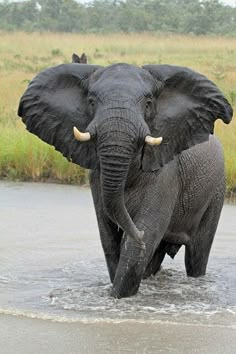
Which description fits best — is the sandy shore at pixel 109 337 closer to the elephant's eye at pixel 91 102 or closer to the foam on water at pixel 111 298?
the foam on water at pixel 111 298

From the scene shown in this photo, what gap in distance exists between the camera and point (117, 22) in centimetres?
5806

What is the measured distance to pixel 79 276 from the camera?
7.79 m

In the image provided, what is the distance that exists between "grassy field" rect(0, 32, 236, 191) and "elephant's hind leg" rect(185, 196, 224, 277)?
11.8 ft

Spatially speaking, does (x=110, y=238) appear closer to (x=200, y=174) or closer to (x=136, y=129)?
(x=200, y=174)

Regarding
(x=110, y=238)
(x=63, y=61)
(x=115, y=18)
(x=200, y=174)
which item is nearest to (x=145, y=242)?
(x=110, y=238)

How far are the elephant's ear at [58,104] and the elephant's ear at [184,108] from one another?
440mm

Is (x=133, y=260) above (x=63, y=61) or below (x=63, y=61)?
above

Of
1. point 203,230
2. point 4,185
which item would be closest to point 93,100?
point 203,230

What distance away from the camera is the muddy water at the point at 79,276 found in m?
6.48

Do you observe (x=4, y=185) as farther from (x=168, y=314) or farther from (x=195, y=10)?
(x=195, y=10)

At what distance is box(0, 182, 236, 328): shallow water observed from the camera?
651 centimetres

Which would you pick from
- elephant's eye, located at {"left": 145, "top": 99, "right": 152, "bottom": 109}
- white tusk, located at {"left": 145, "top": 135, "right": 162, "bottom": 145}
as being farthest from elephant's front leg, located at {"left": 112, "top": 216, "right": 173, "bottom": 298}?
white tusk, located at {"left": 145, "top": 135, "right": 162, "bottom": 145}

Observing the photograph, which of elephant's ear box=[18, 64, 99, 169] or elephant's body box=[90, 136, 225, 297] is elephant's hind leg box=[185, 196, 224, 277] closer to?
elephant's body box=[90, 136, 225, 297]

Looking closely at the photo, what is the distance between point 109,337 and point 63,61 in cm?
2245
